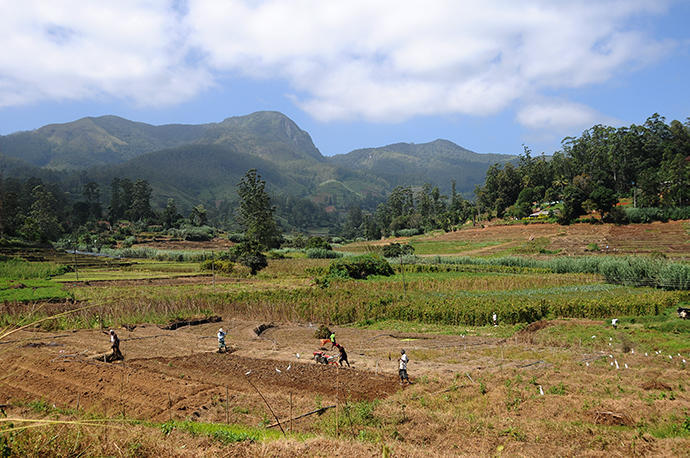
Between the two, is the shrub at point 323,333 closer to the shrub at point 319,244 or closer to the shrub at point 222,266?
the shrub at point 222,266

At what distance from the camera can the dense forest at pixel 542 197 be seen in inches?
2785

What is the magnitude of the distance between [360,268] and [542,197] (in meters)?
73.5

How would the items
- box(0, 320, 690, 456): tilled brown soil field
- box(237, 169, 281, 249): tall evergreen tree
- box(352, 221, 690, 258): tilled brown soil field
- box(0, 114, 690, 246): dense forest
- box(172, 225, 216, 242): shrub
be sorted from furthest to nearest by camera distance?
box(172, 225, 216, 242): shrub → box(237, 169, 281, 249): tall evergreen tree → box(0, 114, 690, 246): dense forest → box(352, 221, 690, 258): tilled brown soil field → box(0, 320, 690, 456): tilled brown soil field

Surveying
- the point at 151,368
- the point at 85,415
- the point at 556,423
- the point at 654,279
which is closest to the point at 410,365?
the point at 556,423

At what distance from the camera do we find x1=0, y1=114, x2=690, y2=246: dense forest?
70750mm

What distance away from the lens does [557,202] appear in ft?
314

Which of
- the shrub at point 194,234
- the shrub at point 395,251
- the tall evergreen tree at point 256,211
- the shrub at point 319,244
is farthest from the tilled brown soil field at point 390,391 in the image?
the shrub at point 194,234

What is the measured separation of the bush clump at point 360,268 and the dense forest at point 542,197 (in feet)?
141

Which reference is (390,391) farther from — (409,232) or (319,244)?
(409,232)

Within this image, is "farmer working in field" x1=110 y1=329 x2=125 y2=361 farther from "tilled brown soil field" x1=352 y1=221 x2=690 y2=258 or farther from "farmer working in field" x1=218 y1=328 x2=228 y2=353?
"tilled brown soil field" x1=352 y1=221 x2=690 y2=258

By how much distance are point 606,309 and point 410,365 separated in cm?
1544

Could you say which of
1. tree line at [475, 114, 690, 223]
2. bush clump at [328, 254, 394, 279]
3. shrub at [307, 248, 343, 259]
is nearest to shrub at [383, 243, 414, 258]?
shrub at [307, 248, 343, 259]

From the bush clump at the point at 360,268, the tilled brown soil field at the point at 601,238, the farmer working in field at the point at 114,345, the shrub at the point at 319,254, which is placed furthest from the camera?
the shrub at the point at 319,254

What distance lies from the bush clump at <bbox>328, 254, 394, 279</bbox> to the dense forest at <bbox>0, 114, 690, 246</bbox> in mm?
43025
